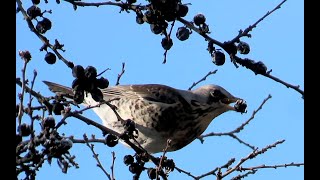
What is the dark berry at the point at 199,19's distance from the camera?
300cm

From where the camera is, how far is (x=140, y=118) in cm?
509

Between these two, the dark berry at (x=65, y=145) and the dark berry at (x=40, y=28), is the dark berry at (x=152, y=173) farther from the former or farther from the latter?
the dark berry at (x=65, y=145)

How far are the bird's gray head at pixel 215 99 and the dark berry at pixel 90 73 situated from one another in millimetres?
2672

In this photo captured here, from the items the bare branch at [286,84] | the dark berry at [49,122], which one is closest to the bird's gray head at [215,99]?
the bare branch at [286,84]

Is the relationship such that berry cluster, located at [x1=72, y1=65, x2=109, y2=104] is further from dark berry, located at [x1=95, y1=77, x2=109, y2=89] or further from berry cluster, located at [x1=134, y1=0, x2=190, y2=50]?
berry cluster, located at [x1=134, y1=0, x2=190, y2=50]

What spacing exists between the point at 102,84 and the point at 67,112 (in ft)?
0.95

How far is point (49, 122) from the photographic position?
231 cm

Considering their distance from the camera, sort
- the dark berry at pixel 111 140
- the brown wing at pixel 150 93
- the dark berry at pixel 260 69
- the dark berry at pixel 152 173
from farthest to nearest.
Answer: the brown wing at pixel 150 93 < the dark berry at pixel 152 173 < the dark berry at pixel 111 140 < the dark berry at pixel 260 69

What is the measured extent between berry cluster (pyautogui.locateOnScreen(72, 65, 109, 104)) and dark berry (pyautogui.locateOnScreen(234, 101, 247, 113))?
1.43 metres

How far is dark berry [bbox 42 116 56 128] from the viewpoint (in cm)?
231
